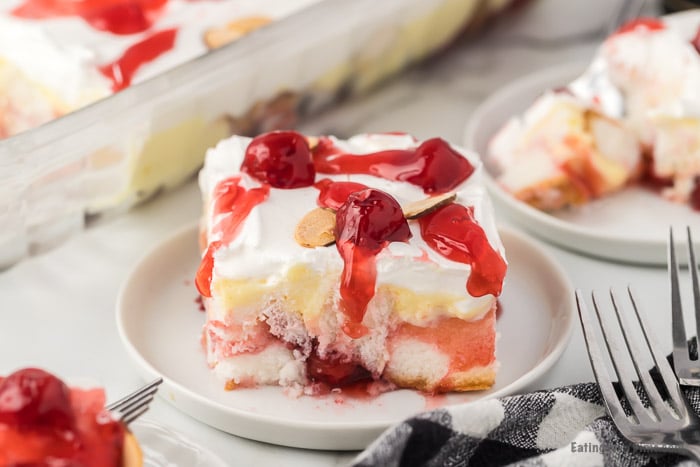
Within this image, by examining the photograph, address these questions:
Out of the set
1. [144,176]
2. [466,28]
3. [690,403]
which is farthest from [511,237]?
[466,28]

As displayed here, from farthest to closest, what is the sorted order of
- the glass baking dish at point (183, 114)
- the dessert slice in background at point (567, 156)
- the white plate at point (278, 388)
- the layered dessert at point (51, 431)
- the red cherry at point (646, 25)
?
1. the red cherry at point (646, 25)
2. the dessert slice in background at point (567, 156)
3. the glass baking dish at point (183, 114)
4. the white plate at point (278, 388)
5. the layered dessert at point (51, 431)

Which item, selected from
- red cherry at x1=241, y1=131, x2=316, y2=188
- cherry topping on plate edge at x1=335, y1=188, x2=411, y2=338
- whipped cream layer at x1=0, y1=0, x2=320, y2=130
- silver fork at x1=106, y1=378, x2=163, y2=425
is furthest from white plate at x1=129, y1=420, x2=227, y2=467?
whipped cream layer at x1=0, y1=0, x2=320, y2=130

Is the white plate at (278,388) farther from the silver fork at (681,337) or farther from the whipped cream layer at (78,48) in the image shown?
the whipped cream layer at (78,48)

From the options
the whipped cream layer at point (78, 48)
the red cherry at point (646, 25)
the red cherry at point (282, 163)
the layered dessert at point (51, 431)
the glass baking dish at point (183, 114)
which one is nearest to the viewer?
the layered dessert at point (51, 431)

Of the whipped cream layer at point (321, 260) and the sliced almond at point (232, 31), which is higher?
the sliced almond at point (232, 31)

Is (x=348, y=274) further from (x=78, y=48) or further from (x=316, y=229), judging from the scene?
(x=78, y=48)

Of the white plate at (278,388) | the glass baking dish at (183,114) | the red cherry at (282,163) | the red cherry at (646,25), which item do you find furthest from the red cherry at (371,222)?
the red cherry at (646,25)

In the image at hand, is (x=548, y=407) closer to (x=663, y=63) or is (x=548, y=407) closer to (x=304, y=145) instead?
(x=304, y=145)
